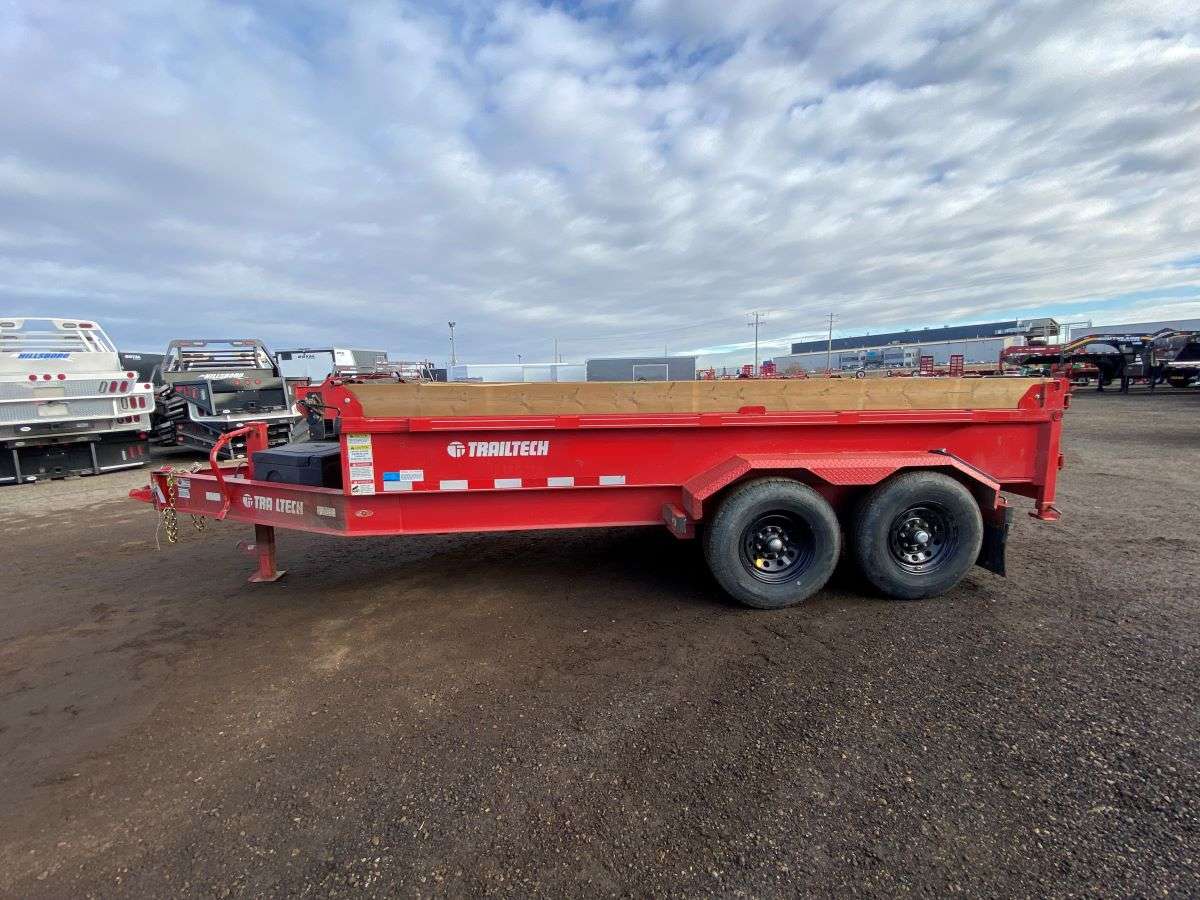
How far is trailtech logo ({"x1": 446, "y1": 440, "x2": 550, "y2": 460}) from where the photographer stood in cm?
359

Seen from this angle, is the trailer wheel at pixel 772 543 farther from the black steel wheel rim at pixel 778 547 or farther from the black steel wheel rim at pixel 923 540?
the black steel wheel rim at pixel 923 540

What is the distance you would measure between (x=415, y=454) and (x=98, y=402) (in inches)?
340

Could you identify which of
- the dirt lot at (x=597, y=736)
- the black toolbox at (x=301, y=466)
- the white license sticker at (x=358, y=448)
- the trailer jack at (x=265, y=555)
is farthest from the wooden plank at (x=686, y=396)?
the trailer jack at (x=265, y=555)

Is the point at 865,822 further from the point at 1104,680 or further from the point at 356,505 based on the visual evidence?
the point at 356,505

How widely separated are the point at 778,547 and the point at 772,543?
0.17ft

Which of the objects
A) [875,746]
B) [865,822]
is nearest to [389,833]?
[865,822]

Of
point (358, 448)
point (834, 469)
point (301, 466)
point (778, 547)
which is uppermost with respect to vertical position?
point (358, 448)

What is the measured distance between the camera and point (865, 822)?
6.68ft

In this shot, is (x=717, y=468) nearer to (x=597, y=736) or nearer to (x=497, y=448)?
(x=497, y=448)

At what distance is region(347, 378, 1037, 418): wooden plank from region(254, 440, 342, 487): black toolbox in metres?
0.69

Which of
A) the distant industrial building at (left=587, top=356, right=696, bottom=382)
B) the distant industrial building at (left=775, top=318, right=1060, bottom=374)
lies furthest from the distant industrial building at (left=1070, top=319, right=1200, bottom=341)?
the distant industrial building at (left=587, top=356, right=696, bottom=382)

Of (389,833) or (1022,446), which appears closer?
(389,833)

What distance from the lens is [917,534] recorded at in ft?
12.6

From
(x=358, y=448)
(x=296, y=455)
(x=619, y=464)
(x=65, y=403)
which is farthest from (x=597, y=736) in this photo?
(x=65, y=403)
